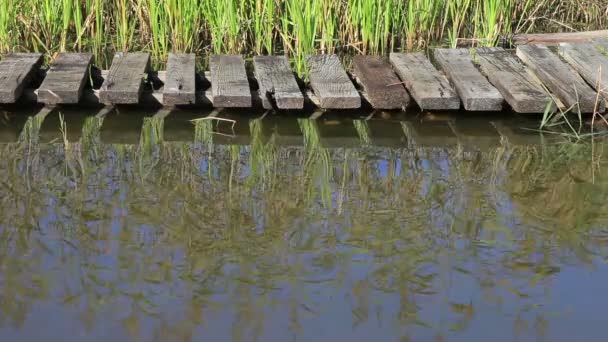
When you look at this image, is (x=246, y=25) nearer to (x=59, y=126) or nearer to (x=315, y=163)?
(x=59, y=126)

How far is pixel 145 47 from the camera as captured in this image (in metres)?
5.85

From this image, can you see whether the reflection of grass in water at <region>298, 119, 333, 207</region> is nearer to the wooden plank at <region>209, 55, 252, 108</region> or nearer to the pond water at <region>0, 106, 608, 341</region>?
the pond water at <region>0, 106, 608, 341</region>

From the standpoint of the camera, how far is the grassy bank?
544cm

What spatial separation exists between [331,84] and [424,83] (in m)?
0.48

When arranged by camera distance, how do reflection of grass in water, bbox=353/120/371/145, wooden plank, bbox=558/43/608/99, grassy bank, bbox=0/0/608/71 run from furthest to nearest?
grassy bank, bbox=0/0/608/71, wooden plank, bbox=558/43/608/99, reflection of grass in water, bbox=353/120/371/145

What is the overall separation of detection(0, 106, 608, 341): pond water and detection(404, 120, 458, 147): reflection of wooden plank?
0.04ft

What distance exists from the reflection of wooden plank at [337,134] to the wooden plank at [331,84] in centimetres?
10

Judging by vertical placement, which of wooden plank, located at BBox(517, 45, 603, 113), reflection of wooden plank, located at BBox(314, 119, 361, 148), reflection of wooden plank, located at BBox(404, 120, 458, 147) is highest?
wooden plank, located at BBox(517, 45, 603, 113)

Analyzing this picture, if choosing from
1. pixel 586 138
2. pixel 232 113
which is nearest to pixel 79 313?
pixel 232 113

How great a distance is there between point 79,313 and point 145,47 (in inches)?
131

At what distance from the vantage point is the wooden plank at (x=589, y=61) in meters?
4.84

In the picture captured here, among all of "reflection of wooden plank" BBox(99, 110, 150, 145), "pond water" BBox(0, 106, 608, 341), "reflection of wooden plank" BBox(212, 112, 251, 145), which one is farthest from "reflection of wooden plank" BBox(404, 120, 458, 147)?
"reflection of wooden plank" BBox(99, 110, 150, 145)

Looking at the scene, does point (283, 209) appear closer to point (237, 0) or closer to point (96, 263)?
point (96, 263)

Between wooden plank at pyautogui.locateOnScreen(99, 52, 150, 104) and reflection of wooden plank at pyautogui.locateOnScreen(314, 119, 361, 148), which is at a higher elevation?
wooden plank at pyautogui.locateOnScreen(99, 52, 150, 104)
